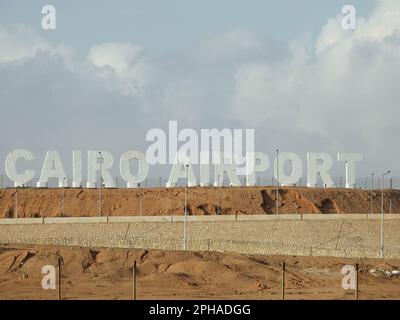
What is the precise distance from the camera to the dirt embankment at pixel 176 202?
116500 millimetres

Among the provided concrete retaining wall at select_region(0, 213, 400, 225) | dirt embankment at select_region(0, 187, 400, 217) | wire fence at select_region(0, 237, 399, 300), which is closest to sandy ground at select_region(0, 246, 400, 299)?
wire fence at select_region(0, 237, 399, 300)

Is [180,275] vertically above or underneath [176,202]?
underneath

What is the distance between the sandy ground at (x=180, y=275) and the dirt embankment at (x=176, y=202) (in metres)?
49.9

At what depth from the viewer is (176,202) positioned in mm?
117438

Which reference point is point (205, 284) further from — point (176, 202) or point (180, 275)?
point (176, 202)

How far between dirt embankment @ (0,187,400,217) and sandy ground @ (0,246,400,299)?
49.9m

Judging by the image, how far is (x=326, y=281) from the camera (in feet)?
181

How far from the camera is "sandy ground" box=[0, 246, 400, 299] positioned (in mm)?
48625

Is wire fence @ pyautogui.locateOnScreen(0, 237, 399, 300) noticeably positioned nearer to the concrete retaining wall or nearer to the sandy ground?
the sandy ground

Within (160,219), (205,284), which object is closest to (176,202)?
(160,219)

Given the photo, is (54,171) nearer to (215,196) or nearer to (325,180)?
(215,196)

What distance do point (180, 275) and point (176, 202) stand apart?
62.7 metres
